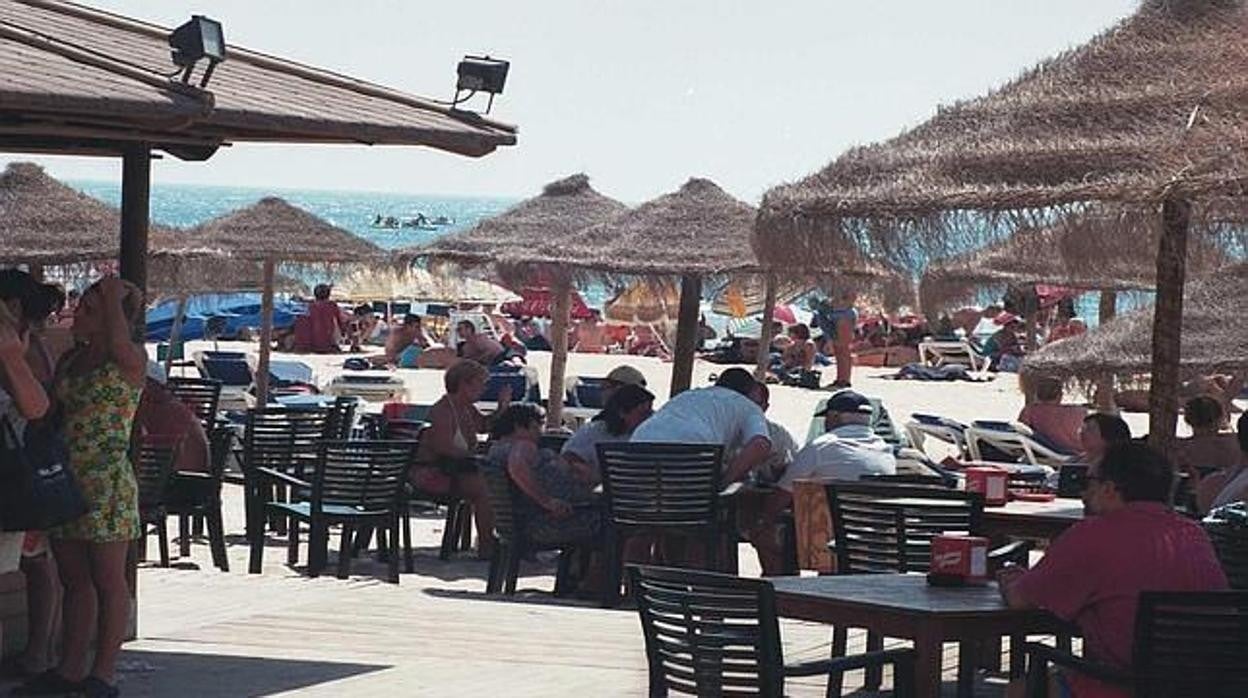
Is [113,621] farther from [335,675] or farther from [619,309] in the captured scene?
[619,309]

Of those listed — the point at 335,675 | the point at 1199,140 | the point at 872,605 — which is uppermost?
the point at 1199,140

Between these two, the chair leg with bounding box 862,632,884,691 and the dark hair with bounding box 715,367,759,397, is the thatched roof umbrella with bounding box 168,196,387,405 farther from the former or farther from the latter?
the chair leg with bounding box 862,632,884,691

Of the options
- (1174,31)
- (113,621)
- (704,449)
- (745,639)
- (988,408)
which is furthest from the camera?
(988,408)

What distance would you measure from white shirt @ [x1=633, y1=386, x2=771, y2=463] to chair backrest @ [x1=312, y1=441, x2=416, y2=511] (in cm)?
138

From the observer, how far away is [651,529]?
1193 cm

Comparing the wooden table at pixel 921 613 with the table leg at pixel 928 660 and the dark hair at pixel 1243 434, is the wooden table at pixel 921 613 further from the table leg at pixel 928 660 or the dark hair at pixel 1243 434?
the dark hair at pixel 1243 434

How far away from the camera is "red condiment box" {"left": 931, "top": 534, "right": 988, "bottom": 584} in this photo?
7.31 meters

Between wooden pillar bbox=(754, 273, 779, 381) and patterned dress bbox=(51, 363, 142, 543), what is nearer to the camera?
patterned dress bbox=(51, 363, 142, 543)

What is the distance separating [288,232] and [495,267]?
145 inches

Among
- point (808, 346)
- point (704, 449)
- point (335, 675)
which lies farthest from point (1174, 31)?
point (808, 346)

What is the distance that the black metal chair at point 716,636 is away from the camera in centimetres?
626

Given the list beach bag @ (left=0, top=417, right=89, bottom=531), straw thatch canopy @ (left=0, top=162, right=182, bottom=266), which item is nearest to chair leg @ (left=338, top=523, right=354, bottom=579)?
beach bag @ (left=0, top=417, right=89, bottom=531)

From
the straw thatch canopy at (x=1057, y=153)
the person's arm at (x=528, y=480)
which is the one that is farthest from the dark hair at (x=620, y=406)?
the straw thatch canopy at (x=1057, y=153)

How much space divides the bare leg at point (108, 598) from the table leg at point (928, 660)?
2.66 meters
